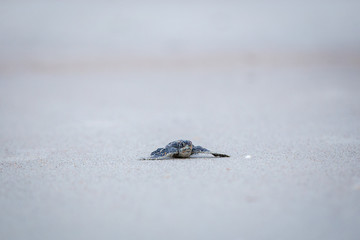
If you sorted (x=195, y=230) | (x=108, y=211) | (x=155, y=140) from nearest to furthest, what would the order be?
(x=195, y=230)
(x=108, y=211)
(x=155, y=140)

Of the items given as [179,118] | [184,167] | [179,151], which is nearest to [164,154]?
[179,151]

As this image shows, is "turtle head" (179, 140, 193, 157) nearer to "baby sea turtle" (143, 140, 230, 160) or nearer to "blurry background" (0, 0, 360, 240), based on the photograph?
"baby sea turtle" (143, 140, 230, 160)

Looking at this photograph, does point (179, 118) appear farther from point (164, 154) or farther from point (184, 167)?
point (184, 167)

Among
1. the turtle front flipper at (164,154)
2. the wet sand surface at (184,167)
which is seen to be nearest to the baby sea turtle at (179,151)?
the turtle front flipper at (164,154)

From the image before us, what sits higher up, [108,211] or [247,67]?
[247,67]

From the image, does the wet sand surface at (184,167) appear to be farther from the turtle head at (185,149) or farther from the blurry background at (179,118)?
the turtle head at (185,149)

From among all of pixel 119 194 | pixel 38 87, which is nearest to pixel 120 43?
pixel 38 87

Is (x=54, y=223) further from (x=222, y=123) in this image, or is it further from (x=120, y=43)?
(x=120, y=43)

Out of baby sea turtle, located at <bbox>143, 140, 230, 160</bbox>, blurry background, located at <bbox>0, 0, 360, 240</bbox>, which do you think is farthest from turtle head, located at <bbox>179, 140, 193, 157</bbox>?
blurry background, located at <bbox>0, 0, 360, 240</bbox>
